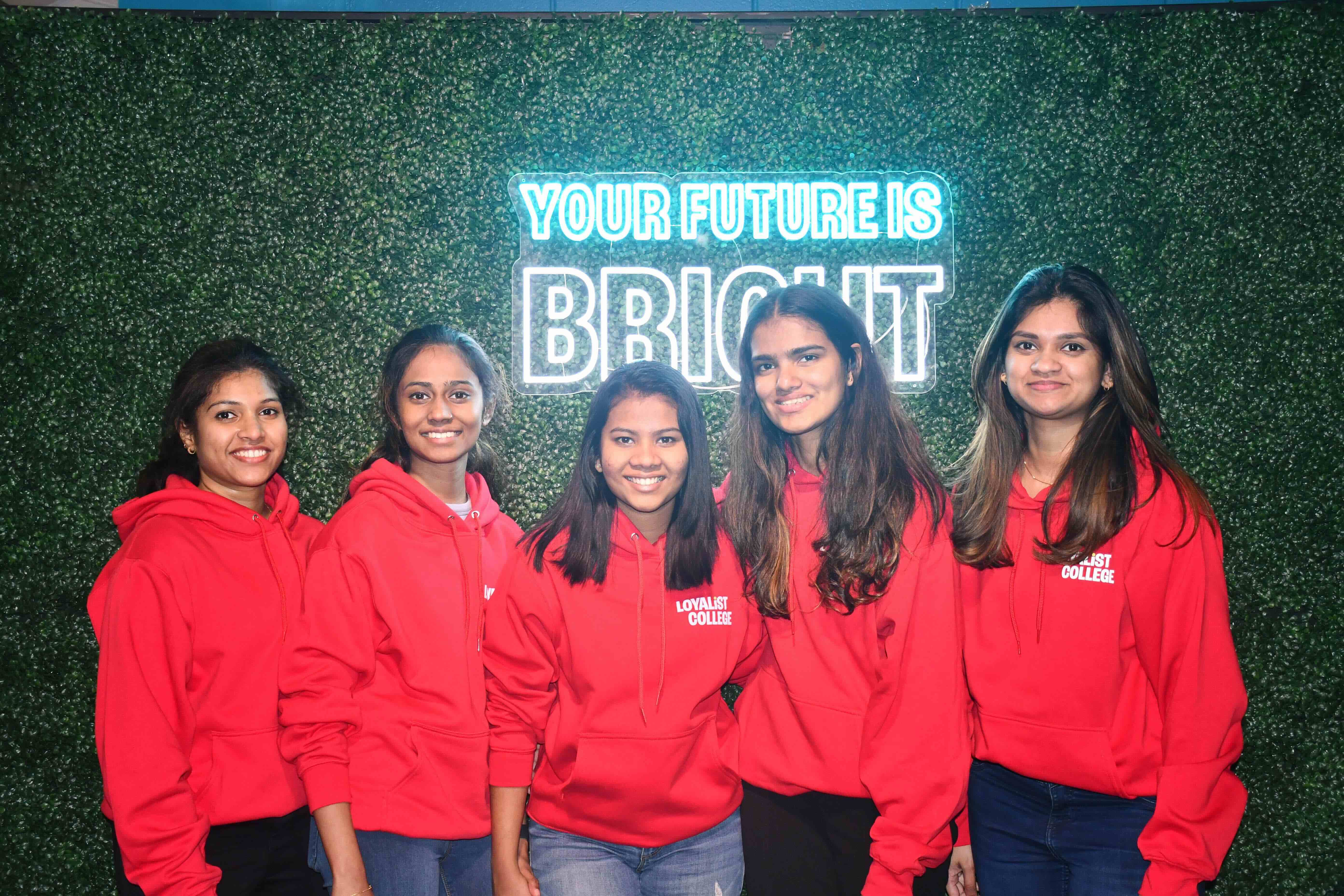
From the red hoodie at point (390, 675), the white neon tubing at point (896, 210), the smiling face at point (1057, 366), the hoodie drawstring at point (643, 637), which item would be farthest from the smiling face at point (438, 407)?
the white neon tubing at point (896, 210)

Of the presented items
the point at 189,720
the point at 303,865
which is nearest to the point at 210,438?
the point at 189,720

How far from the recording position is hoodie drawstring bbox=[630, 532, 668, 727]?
6.35 feet

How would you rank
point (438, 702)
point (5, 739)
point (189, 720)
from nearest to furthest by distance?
1. point (189, 720)
2. point (438, 702)
3. point (5, 739)

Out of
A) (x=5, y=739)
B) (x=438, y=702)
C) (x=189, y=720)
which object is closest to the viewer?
(x=189, y=720)

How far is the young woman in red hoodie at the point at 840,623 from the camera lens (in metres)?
1.81

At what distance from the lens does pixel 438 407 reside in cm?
217

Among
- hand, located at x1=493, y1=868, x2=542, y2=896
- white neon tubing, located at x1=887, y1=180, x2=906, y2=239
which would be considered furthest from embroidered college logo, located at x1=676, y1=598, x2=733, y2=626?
white neon tubing, located at x1=887, y1=180, x2=906, y2=239

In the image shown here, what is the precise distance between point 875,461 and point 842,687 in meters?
0.54

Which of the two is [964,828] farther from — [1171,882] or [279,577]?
[279,577]

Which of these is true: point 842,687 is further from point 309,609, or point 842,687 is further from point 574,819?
point 309,609

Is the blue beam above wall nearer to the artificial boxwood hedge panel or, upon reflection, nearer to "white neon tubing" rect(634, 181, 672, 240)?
the artificial boxwood hedge panel

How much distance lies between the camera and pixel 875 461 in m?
1.99

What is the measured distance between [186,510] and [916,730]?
1.81 metres

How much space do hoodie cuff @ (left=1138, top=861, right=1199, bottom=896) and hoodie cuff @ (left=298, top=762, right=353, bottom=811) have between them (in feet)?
5.85
